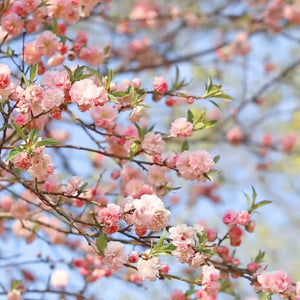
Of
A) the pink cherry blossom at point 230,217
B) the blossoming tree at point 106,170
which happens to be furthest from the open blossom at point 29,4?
the pink cherry blossom at point 230,217

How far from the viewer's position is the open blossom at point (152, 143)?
217cm

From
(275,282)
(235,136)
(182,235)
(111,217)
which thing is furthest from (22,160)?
(235,136)

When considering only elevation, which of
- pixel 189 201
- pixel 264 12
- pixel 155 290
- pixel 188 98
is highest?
pixel 264 12

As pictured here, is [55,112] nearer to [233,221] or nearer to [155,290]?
[233,221]

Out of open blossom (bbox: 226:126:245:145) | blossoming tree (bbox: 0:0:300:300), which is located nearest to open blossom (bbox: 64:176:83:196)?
blossoming tree (bbox: 0:0:300:300)

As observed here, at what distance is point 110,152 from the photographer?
233 centimetres

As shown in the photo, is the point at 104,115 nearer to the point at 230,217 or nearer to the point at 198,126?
the point at 198,126

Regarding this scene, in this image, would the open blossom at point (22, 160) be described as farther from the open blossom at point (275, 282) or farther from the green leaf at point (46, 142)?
the open blossom at point (275, 282)

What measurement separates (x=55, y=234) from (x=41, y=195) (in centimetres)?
140

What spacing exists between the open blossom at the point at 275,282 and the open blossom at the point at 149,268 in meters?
0.43

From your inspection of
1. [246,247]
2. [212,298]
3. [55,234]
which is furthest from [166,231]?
[246,247]

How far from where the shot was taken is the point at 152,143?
218cm

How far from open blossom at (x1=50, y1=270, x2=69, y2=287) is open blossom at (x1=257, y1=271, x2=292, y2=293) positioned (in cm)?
127

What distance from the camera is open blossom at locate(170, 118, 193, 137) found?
220 centimetres
